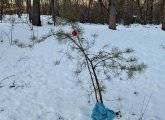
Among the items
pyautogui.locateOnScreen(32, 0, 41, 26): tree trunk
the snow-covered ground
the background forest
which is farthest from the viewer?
the background forest

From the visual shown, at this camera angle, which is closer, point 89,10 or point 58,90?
point 58,90

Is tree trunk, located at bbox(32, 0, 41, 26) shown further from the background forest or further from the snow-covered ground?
the snow-covered ground

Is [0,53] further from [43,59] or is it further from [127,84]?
[127,84]

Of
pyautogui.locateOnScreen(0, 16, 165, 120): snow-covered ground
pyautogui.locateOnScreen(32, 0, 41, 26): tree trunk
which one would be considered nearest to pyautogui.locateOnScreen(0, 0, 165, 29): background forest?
pyautogui.locateOnScreen(32, 0, 41, 26): tree trunk

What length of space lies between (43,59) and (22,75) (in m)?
1.62

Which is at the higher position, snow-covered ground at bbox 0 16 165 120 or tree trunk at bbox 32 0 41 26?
tree trunk at bbox 32 0 41 26

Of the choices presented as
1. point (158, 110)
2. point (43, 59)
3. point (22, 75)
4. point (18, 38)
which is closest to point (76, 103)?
point (158, 110)

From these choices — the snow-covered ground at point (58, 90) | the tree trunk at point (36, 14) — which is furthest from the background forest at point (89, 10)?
the snow-covered ground at point (58, 90)

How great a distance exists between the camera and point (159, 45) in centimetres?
1118

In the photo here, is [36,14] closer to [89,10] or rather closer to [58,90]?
[58,90]

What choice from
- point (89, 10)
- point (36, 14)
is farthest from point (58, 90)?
point (89, 10)

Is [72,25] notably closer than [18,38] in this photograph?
Yes

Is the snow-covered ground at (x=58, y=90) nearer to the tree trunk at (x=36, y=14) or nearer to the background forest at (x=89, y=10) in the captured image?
the background forest at (x=89, y=10)

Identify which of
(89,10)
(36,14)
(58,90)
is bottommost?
(58,90)
